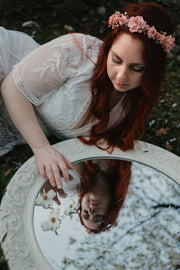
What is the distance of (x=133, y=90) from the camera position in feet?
6.13

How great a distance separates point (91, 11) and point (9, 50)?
7.37 feet

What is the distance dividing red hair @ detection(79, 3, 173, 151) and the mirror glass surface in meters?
0.23

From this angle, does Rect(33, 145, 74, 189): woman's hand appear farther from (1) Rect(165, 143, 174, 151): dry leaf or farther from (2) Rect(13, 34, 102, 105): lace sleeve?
(1) Rect(165, 143, 174, 151): dry leaf

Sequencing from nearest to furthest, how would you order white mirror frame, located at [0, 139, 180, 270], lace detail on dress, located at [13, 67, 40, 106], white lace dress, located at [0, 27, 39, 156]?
white mirror frame, located at [0, 139, 180, 270] < lace detail on dress, located at [13, 67, 40, 106] < white lace dress, located at [0, 27, 39, 156]

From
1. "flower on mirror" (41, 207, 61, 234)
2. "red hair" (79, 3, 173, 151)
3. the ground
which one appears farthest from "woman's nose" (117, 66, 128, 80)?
the ground

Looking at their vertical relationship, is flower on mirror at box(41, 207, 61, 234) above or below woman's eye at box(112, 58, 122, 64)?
below

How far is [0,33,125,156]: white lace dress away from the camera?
5.65ft

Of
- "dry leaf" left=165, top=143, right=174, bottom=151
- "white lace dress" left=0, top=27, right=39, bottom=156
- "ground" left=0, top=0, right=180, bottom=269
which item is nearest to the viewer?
"white lace dress" left=0, top=27, right=39, bottom=156

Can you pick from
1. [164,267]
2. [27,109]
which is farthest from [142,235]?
[27,109]

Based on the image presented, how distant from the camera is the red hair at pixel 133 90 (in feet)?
4.87

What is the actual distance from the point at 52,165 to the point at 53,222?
0.33 meters

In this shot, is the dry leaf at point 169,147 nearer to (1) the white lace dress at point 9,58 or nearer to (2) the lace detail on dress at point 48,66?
(1) the white lace dress at point 9,58

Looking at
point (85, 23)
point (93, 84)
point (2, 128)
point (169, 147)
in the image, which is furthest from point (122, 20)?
point (85, 23)

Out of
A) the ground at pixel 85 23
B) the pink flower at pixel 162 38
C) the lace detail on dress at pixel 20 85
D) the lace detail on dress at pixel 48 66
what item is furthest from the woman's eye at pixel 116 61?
the ground at pixel 85 23
